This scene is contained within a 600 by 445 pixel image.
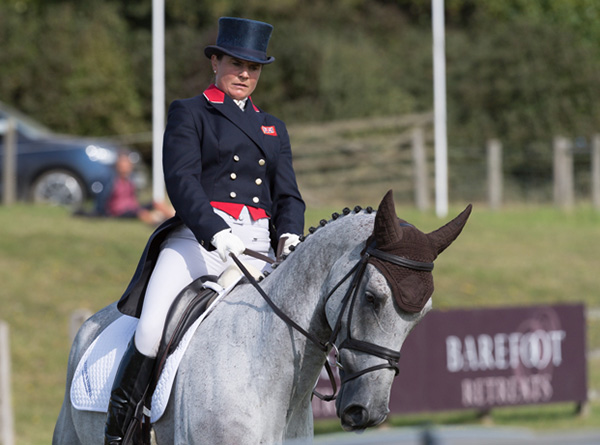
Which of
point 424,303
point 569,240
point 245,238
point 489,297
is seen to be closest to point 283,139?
point 245,238

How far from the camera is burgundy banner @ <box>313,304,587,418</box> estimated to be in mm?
11484

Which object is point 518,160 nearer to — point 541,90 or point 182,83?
point 541,90

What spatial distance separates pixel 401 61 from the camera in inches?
1411

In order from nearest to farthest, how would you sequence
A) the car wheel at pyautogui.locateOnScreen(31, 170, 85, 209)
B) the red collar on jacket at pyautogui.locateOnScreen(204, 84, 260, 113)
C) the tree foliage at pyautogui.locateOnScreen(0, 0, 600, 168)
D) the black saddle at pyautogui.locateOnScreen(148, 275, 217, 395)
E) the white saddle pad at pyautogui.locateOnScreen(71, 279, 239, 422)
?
the black saddle at pyautogui.locateOnScreen(148, 275, 217, 395)
the red collar on jacket at pyautogui.locateOnScreen(204, 84, 260, 113)
the white saddle pad at pyautogui.locateOnScreen(71, 279, 239, 422)
the car wheel at pyautogui.locateOnScreen(31, 170, 85, 209)
the tree foliage at pyautogui.locateOnScreen(0, 0, 600, 168)

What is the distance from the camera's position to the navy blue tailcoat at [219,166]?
4.52 meters

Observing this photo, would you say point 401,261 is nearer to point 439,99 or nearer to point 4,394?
point 4,394

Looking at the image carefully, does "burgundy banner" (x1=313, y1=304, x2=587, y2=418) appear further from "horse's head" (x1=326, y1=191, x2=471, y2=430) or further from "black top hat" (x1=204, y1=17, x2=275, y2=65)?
"horse's head" (x1=326, y1=191, x2=471, y2=430)

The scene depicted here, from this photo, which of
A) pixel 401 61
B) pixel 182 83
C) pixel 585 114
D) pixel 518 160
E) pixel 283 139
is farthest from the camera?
pixel 401 61

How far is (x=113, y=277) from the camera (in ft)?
50.8

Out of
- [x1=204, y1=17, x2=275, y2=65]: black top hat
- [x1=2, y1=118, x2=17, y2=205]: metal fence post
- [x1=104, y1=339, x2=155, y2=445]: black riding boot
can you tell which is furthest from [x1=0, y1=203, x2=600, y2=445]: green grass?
[x1=204, y1=17, x2=275, y2=65]: black top hat

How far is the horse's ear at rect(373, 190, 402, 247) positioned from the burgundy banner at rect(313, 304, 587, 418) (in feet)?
24.4

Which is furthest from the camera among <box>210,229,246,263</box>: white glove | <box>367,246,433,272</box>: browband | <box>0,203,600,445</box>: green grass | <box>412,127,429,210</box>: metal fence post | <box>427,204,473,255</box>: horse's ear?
<box>412,127,429,210</box>: metal fence post

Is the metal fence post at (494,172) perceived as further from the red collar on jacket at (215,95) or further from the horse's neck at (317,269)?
the horse's neck at (317,269)

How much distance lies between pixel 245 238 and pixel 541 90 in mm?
30176
